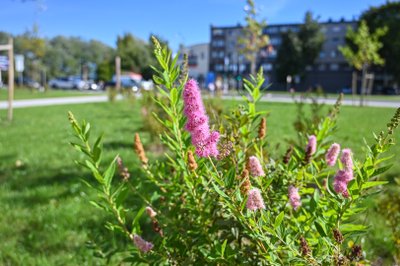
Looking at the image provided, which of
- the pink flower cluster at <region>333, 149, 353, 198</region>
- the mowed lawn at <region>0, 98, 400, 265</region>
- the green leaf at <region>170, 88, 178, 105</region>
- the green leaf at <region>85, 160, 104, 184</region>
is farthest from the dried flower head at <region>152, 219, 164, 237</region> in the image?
the pink flower cluster at <region>333, 149, 353, 198</region>

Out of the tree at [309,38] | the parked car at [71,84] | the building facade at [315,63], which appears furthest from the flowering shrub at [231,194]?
the tree at [309,38]

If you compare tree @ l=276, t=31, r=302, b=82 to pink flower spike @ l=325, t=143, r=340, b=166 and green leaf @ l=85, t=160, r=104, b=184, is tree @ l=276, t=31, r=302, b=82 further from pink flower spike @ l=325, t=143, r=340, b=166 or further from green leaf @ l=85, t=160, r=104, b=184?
green leaf @ l=85, t=160, r=104, b=184

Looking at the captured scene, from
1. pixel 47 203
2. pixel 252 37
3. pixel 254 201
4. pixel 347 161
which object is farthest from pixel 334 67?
pixel 254 201

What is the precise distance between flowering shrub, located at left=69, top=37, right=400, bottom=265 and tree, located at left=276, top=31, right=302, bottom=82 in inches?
2311

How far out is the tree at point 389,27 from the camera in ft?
159

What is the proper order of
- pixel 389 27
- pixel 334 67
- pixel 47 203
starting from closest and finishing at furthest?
pixel 47 203, pixel 389 27, pixel 334 67

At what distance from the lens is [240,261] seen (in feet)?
4.85

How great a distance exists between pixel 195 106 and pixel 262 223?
1.57 feet

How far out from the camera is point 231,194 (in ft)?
3.78

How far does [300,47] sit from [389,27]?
13238mm

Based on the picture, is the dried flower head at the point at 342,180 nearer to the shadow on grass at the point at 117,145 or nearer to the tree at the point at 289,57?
the shadow on grass at the point at 117,145

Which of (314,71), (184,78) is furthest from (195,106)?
(314,71)

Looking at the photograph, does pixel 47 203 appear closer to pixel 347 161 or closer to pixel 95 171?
pixel 95 171

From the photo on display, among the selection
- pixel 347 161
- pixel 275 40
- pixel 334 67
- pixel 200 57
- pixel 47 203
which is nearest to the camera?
pixel 347 161
